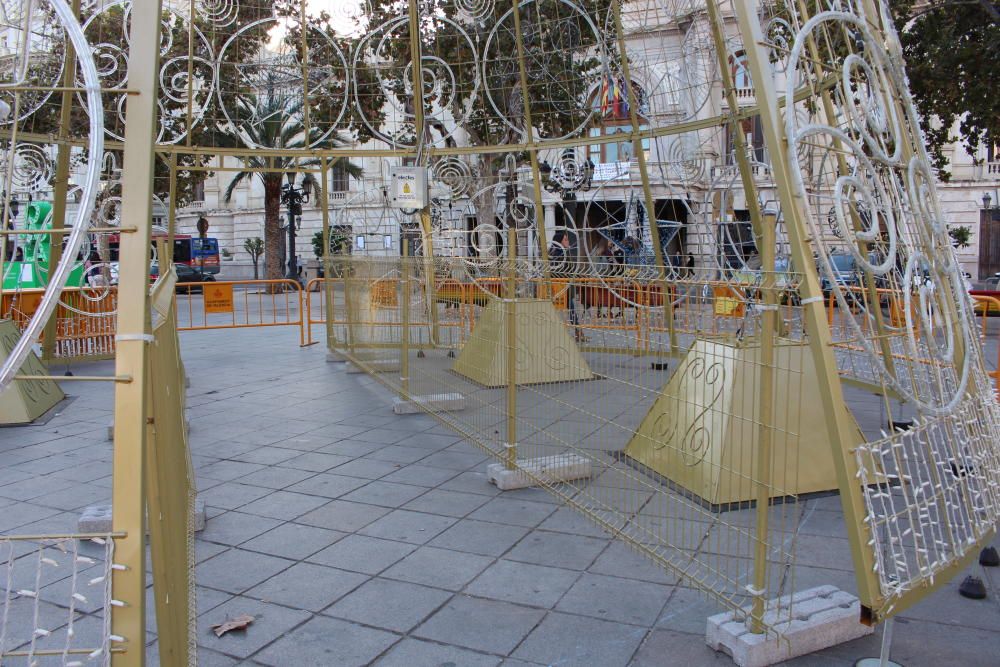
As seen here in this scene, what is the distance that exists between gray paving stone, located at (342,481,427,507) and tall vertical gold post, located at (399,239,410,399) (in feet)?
7.34

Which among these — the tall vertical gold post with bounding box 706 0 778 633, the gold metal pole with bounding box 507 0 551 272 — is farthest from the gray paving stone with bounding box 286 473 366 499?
the gold metal pole with bounding box 507 0 551 272

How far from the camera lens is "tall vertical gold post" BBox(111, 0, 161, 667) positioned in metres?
1.71

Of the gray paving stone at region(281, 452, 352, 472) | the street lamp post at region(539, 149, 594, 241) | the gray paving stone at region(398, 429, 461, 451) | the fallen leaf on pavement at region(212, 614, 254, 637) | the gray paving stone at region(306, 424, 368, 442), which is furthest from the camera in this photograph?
the street lamp post at region(539, 149, 594, 241)

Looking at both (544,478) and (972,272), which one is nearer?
(544,478)

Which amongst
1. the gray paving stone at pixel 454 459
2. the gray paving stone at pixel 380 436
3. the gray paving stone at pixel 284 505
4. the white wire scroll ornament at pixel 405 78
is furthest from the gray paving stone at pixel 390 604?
the white wire scroll ornament at pixel 405 78

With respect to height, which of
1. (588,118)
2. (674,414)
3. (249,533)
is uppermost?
(588,118)

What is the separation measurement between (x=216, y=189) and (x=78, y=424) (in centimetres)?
2808

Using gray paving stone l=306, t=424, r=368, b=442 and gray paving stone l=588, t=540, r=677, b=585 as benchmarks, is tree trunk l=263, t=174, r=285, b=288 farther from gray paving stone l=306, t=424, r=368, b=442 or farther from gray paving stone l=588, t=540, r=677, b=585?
gray paving stone l=588, t=540, r=677, b=585

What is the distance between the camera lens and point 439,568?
4004 millimetres

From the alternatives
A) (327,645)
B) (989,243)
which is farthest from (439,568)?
(989,243)

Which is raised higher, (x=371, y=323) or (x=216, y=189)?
(x=216, y=189)

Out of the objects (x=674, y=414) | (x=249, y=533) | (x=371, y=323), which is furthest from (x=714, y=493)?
(x=371, y=323)

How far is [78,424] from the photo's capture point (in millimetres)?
7395

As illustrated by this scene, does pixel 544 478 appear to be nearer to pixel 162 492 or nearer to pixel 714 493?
pixel 714 493
